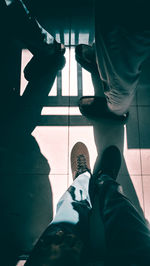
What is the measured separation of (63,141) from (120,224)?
818 millimetres

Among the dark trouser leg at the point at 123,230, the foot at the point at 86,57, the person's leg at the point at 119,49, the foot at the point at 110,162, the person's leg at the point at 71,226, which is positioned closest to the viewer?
the person's leg at the point at 119,49

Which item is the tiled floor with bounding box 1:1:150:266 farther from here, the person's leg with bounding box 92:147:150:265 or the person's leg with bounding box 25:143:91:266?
the person's leg with bounding box 92:147:150:265

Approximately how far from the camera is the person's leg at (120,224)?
74 centimetres

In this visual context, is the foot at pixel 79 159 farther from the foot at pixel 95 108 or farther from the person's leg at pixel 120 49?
the person's leg at pixel 120 49

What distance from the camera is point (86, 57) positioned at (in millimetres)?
1511

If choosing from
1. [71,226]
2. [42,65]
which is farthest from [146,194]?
[42,65]

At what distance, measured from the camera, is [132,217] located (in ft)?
3.00

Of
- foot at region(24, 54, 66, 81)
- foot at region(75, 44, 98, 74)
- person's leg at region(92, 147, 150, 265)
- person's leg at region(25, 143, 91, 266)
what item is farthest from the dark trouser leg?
foot at region(24, 54, 66, 81)

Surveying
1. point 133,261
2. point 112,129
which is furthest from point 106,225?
point 112,129

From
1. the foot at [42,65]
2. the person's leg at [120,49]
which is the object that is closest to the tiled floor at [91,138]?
the foot at [42,65]

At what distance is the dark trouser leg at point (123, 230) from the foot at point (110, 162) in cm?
17

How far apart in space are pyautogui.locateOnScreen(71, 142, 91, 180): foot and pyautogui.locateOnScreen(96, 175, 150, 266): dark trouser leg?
0.28 meters

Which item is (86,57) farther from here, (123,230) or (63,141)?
(123,230)

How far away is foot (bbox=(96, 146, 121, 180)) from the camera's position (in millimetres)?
1378
